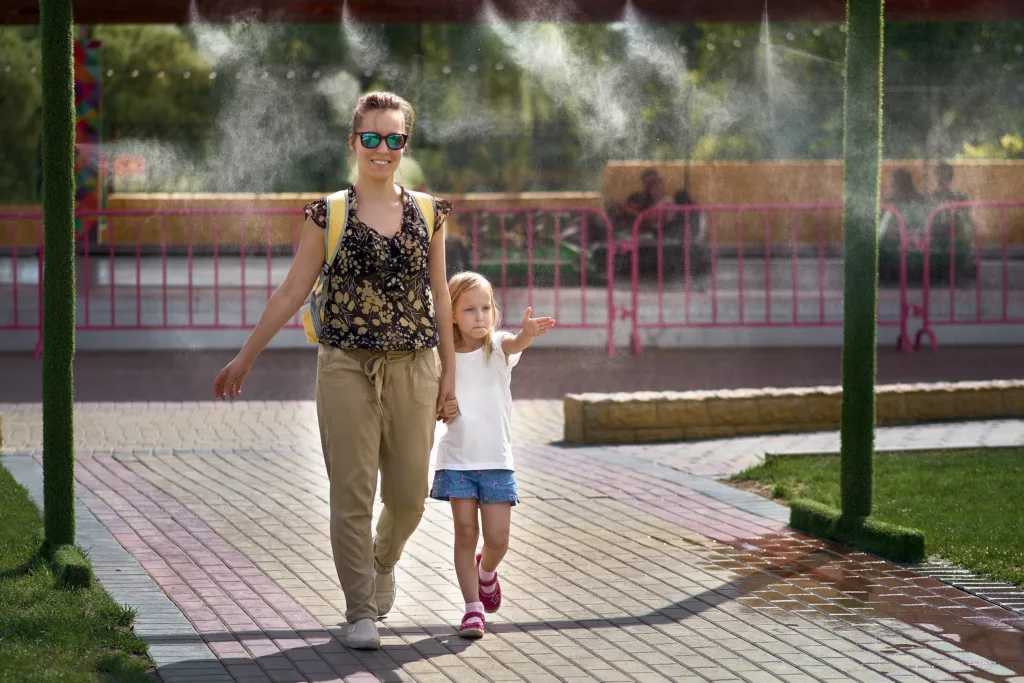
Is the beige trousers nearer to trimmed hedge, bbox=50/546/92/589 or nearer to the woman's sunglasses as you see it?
the woman's sunglasses

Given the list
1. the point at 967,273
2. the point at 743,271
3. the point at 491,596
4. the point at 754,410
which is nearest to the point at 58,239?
the point at 491,596

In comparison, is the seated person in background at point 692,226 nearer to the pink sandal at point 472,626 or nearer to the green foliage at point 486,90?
the green foliage at point 486,90

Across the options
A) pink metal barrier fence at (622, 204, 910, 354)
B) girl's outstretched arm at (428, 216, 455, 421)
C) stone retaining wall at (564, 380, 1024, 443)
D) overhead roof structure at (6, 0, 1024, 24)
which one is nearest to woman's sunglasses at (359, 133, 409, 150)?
girl's outstretched arm at (428, 216, 455, 421)

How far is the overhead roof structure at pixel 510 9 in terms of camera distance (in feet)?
35.7

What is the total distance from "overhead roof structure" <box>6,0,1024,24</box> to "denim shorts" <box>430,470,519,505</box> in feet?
19.8

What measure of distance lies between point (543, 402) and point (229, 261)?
6362mm

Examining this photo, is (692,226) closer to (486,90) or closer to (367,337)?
(486,90)

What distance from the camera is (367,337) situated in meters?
4.95

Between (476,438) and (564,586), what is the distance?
84 centimetres

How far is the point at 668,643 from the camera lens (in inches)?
199

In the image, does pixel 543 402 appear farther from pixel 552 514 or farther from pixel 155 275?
pixel 155 275

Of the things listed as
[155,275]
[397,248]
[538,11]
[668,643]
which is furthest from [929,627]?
[155,275]

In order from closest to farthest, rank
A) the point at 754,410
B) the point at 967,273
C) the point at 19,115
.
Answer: the point at 754,410 → the point at 967,273 → the point at 19,115

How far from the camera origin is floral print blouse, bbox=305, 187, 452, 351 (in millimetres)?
4945
